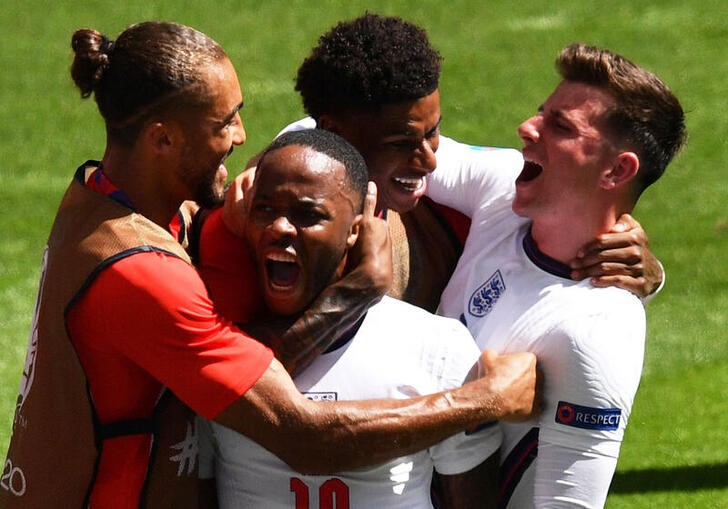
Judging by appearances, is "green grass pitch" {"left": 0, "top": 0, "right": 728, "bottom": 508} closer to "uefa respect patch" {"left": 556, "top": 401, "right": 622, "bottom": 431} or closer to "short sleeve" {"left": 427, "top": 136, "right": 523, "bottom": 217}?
"short sleeve" {"left": 427, "top": 136, "right": 523, "bottom": 217}

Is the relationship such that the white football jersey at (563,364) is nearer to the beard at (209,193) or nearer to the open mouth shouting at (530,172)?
the open mouth shouting at (530,172)

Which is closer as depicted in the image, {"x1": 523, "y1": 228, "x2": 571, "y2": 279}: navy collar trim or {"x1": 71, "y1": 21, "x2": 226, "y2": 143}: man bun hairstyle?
{"x1": 71, "y1": 21, "x2": 226, "y2": 143}: man bun hairstyle

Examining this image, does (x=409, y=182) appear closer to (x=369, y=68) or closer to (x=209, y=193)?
(x=369, y=68)

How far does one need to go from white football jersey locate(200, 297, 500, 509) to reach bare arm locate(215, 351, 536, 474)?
90 mm

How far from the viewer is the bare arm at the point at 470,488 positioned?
13.5ft

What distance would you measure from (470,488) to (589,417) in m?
0.40

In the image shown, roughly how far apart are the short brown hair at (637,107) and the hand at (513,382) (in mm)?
794

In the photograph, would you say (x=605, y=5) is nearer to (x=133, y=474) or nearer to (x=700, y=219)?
(x=700, y=219)

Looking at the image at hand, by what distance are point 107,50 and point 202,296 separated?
0.78 m

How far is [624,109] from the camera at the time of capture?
14.5 ft

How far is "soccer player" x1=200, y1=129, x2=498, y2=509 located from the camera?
3908 millimetres

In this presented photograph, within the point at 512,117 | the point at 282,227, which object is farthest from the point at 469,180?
the point at 512,117

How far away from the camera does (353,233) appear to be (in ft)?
13.4

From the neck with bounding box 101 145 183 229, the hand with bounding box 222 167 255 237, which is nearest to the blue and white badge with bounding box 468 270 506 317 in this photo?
the hand with bounding box 222 167 255 237
